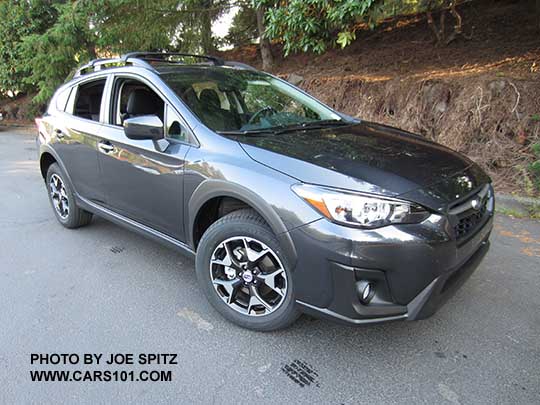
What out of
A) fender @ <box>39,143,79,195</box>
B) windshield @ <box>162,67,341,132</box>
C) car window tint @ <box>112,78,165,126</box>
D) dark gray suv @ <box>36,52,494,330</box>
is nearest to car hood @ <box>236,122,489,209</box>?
dark gray suv @ <box>36,52,494,330</box>

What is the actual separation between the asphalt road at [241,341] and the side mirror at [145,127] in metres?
1.23

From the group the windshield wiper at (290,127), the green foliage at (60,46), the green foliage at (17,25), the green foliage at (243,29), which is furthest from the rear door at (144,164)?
the green foliage at (17,25)

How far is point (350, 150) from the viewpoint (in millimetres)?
2525

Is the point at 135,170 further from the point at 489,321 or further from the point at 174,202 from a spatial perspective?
the point at 489,321

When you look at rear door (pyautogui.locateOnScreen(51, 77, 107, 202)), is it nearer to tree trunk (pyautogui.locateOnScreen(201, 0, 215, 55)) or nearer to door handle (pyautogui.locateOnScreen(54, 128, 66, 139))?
door handle (pyautogui.locateOnScreen(54, 128, 66, 139))

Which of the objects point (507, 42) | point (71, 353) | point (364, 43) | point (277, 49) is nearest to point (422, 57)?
point (507, 42)

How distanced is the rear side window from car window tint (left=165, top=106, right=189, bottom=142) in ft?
3.94

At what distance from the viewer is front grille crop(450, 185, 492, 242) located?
2240 millimetres

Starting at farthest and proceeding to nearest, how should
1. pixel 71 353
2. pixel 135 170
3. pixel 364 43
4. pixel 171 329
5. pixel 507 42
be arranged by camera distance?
pixel 364 43
pixel 507 42
pixel 135 170
pixel 171 329
pixel 71 353

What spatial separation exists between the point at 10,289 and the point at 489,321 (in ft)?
11.9

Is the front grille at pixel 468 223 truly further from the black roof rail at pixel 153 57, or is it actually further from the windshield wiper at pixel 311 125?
the black roof rail at pixel 153 57

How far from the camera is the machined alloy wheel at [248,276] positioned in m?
2.44

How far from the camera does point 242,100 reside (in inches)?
129

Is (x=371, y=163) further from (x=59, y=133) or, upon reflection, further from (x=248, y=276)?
(x=59, y=133)
